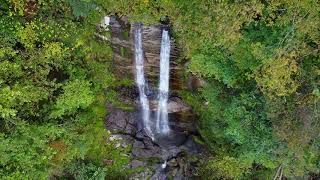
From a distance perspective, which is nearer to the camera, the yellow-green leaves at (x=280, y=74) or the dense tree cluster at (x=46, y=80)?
the yellow-green leaves at (x=280, y=74)

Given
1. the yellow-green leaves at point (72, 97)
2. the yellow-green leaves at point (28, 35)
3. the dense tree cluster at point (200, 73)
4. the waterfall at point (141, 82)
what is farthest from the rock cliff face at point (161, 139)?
the yellow-green leaves at point (28, 35)

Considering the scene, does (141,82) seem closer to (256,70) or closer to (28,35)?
A: (28,35)

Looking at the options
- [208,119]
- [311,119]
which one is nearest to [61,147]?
[208,119]

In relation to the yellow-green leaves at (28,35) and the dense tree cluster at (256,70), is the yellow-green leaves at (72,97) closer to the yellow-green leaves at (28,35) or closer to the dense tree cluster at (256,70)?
the yellow-green leaves at (28,35)

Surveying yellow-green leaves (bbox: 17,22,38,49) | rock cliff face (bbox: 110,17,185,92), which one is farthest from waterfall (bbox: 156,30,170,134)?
yellow-green leaves (bbox: 17,22,38,49)

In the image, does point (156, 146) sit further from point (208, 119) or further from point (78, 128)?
point (78, 128)

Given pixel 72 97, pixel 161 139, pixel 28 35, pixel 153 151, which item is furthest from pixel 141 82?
pixel 28 35

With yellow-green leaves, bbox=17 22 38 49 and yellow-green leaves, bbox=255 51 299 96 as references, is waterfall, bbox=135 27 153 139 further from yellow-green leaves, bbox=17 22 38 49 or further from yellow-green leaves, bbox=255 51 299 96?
yellow-green leaves, bbox=255 51 299 96
